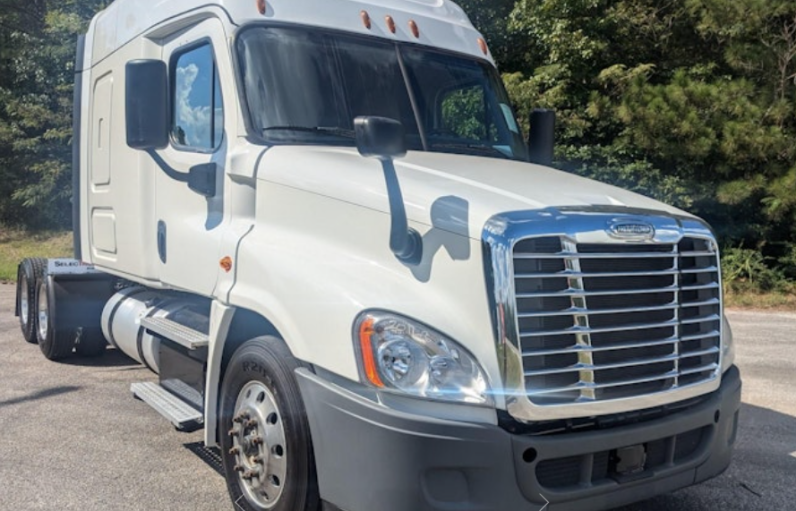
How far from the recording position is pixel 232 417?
388 centimetres

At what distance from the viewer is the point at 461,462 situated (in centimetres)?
292

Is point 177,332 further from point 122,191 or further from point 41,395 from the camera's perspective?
point 41,395

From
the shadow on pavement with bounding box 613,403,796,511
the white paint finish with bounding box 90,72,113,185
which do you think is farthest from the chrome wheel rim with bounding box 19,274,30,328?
the shadow on pavement with bounding box 613,403,796,511

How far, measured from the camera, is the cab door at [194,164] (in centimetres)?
432

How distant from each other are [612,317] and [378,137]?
4.19 ft

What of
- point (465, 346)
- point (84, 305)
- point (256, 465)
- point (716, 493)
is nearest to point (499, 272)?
point (465, 346)

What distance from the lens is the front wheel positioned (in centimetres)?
333

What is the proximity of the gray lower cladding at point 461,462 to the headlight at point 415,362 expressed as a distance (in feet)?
0.39

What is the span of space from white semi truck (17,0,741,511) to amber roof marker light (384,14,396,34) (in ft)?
0.04

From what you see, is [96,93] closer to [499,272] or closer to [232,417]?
[232,417]

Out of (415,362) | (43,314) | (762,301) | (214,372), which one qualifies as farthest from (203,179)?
(762,301)

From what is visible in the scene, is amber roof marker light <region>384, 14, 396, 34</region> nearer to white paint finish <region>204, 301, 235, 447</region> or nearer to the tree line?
white paint finish <region>204, 301, 235, 447</region>

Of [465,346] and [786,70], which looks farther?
[786,70]

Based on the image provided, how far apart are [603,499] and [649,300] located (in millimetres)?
878
